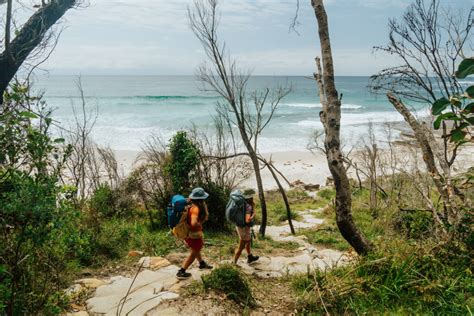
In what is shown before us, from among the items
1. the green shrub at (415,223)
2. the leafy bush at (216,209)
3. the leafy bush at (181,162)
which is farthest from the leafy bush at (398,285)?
the leafy bush at (181,162)

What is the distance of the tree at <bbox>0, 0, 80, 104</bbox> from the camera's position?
6.14m

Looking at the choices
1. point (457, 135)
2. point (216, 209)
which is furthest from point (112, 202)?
point (457, 135)

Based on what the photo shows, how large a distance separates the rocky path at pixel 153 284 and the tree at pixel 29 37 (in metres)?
3.62

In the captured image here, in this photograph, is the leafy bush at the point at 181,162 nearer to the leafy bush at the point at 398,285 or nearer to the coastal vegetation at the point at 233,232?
the coastal vegetation at the point at 233,232

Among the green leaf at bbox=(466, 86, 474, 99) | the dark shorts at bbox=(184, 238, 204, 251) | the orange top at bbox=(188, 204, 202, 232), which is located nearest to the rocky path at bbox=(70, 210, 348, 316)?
the dark shorts at bbox=(184, 238, 204, 251)

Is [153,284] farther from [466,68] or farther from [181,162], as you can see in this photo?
[466,68]

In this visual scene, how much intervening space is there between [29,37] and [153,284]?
4.90 meters

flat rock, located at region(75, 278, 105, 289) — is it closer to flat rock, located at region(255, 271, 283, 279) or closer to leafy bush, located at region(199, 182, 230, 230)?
flat rock, located at region(255, 271, 283, 279)

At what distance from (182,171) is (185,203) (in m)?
3.87

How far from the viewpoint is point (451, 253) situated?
194 inches

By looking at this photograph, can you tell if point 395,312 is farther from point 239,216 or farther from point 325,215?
point 325,215

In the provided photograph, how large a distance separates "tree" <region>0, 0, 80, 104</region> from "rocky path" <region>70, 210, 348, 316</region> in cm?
362

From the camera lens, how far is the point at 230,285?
4.77 meters

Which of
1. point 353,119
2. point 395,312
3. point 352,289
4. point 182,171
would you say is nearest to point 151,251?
point 182,171
